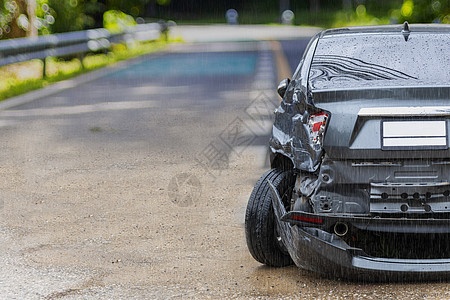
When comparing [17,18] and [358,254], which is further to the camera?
[17,18]

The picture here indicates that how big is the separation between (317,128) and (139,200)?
9.38ft

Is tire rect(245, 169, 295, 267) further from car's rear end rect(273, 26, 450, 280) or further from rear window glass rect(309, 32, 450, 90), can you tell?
rear window glass rect(309, 32, 450, 90)

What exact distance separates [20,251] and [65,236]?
1.52 feet

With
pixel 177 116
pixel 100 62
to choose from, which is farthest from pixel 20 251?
pixel 100 62

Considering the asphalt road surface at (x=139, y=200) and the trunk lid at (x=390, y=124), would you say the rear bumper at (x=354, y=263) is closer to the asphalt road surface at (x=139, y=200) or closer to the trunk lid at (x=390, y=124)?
the asphalt road surface at (x=139, y=200)

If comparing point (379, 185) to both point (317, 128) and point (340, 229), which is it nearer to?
point (340, 229)

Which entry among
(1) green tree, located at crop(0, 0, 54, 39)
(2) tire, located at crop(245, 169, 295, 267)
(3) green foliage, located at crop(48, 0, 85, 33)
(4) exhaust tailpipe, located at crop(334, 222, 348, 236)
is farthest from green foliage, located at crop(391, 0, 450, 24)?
(4) exhaust tailpipe, located at crop(334, 222, 348, 236)

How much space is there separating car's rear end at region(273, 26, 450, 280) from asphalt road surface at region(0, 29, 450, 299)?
28 centimetres

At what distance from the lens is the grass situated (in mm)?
16172

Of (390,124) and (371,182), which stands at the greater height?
(390,124)

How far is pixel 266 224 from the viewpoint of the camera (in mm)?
4805

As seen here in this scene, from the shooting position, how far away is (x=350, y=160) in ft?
14.1

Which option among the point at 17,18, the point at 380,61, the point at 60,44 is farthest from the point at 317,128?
the point at 17,18

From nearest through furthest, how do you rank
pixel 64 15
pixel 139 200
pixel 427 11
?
pixel 139 200
pixel 427 11
pixel 64 15
